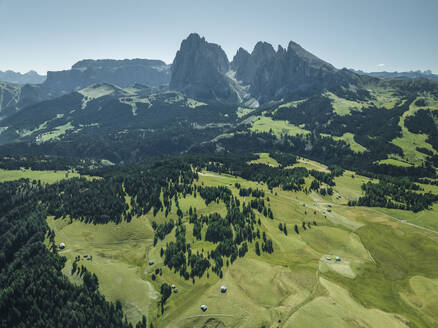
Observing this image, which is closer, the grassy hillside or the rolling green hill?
the grassy hillside

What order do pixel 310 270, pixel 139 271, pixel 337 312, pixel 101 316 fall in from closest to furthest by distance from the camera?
1. pixel 337 312
2. pixel 101 316
3. pixel 310 270
4. pixel 139 271

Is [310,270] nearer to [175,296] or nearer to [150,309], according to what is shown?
[175,296]

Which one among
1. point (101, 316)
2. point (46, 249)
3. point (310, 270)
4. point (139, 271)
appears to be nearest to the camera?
point (101, 316)

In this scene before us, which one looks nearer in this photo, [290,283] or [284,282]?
[290,283]

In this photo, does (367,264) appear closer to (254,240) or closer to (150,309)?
(254,240)

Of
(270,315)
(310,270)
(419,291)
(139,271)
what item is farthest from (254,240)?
(419,291)

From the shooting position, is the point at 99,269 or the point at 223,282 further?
the point at 99,269

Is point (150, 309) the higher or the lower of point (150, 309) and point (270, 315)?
the lower

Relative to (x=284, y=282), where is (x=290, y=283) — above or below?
above

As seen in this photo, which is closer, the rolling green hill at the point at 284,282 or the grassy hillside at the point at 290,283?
the grassy hillside at the point at 290,283
